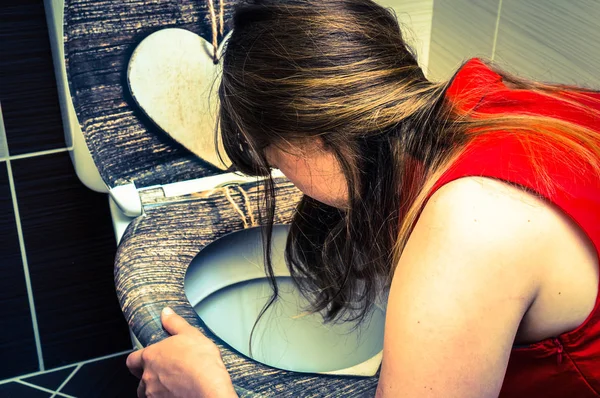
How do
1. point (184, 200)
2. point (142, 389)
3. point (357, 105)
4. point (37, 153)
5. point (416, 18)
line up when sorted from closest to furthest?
1. point (357, 105)
2. point (142, 389)
3. point (184, 200)
4. point (37, 153)
5. point (416, 18)

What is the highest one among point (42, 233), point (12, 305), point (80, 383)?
point (42, 233)

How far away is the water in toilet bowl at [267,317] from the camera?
958 millimetres

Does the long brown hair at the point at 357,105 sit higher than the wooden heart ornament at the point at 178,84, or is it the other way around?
the long brown hair at the point at 357,105

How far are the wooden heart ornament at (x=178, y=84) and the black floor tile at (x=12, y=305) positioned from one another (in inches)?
13.5

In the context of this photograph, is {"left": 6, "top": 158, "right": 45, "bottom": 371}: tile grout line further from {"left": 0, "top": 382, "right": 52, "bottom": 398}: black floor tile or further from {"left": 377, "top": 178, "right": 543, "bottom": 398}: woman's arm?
{"left": 377, "top": 178, "right": 543, "bottom": 398}: woman's arm

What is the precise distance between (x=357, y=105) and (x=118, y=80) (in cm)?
46

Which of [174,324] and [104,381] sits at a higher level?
[174,324]

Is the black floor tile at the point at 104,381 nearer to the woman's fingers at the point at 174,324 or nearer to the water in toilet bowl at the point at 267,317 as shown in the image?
the water in toilet bowl at the point at 267,317

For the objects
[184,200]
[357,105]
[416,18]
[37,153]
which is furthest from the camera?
[416,18]

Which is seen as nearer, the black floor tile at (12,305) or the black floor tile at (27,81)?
the black floor tile at (27,81)

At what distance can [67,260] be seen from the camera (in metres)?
1.27

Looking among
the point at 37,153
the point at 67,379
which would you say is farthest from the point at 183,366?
the point at 67,379

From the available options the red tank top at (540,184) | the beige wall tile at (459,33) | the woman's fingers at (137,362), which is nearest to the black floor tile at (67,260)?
the woman's fingers at (137,362)

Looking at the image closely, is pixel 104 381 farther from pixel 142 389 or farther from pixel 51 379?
pixel 142 389
